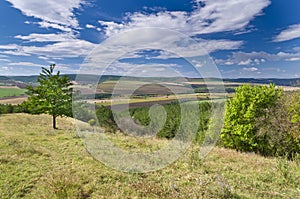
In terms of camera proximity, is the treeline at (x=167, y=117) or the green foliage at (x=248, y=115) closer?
the green foliage at (x=248, y=115)

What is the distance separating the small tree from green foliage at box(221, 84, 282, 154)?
68.7ft

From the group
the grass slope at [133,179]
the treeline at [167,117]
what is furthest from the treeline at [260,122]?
the grass slope at [133,179]

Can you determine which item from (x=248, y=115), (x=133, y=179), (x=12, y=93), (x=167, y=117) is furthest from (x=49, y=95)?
(x=12, y=93)

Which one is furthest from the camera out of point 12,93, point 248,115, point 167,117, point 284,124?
point 12,93

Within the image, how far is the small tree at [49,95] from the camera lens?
22922 millimetres

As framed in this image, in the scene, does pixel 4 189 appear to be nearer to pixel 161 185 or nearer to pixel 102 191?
pixel 102 191

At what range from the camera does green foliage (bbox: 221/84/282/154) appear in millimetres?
27516

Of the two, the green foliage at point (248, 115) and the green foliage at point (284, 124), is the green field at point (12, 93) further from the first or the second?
the green foliage at point (284, 124)

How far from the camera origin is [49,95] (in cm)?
2303

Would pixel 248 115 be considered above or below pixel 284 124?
above

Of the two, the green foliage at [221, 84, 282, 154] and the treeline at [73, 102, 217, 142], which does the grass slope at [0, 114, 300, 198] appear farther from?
the treeline at [73, 102, 217, 142]

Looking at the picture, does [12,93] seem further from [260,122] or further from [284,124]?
[284,124]

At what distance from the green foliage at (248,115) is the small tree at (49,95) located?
68.7ft

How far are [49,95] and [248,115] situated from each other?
76.4 feet
